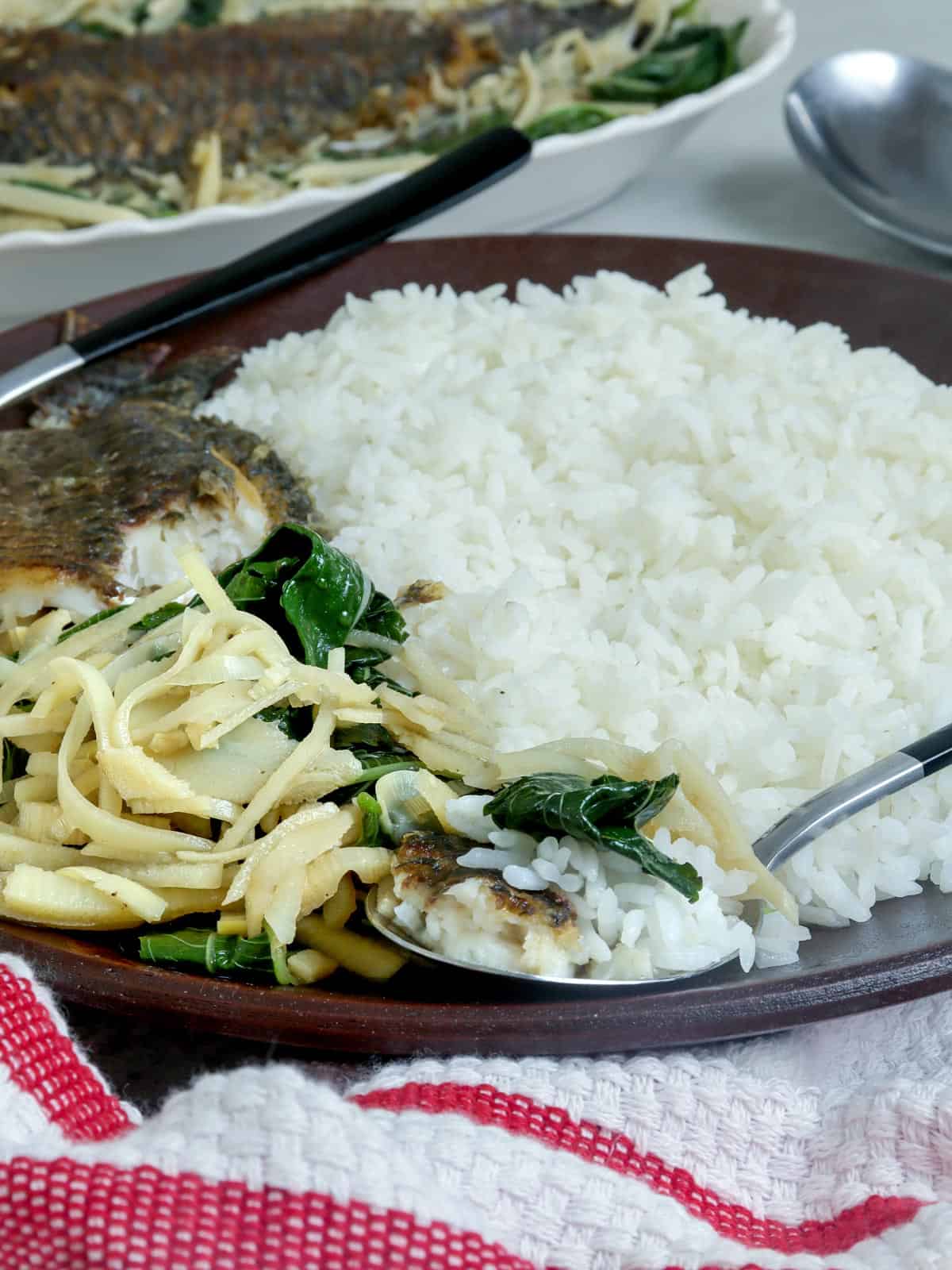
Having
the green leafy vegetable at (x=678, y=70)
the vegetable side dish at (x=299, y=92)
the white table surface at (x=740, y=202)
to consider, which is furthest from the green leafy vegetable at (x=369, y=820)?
the green leafy vegetable at (x=678, y=70)

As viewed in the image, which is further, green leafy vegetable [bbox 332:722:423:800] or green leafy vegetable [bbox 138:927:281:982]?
green leafy vegetable [bbox 332:722:423:800]

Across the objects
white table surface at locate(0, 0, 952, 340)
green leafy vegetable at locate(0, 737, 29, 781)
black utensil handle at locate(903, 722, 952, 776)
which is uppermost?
black utensil handle at locate(903, 722, 952, 776)

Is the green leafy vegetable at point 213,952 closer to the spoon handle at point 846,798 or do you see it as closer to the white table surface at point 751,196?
the spoon handle at point 846,798

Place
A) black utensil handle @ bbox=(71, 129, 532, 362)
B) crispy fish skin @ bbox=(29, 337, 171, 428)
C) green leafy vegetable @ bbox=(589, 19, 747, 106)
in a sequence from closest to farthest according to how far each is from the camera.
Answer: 1. crispy fish skin @ bbox=(29, 337, 171, 428)
2. black utensil handle @ bbox=(71, 129, 532, 362)
3. green leafy vegetable @ bbox=(589, 19, 747, 106)

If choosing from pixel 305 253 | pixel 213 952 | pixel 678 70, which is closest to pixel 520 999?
pixel 213 952

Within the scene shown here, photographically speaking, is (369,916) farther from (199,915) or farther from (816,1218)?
(816,1218)

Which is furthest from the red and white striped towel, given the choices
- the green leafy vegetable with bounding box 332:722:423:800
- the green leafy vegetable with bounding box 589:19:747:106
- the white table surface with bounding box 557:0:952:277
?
the green leafy vegetable with bounding box 589:19:747:106

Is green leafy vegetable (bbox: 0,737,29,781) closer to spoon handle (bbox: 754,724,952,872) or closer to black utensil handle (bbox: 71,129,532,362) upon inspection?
spoon handle (bbox: 754,724,952,872)
